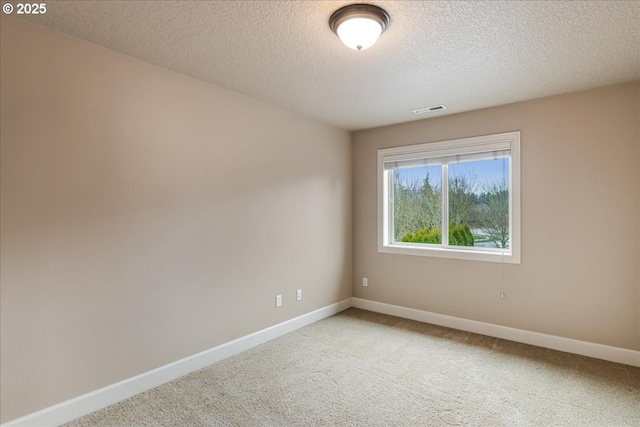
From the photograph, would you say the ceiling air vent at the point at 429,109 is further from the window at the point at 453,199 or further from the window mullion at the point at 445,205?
the window mullion at the point at 445,205

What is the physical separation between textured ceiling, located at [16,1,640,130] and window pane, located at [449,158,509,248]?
834 mm

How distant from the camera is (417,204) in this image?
4.42 m

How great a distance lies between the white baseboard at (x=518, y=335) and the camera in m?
3.03

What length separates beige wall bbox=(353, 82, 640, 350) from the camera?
299cm

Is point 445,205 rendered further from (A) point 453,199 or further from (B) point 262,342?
(B) point 262,342

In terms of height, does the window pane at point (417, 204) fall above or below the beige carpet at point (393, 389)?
above

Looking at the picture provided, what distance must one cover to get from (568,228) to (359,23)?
2.83 meters

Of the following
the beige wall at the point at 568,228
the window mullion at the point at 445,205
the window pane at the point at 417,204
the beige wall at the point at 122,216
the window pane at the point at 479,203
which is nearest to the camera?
the beige wall at the point at 122,216

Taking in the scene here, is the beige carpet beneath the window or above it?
beneath

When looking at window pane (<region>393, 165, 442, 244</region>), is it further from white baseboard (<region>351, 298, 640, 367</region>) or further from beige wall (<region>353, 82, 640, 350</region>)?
white baseboard (<region>351, 298, 640, 367</region>)

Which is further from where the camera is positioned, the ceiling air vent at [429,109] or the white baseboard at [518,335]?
the ceiling air vent at [429,109]

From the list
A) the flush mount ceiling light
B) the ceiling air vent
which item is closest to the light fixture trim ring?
the flush mount ceiling light

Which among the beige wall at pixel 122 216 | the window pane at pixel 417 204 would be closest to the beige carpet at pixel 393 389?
the beige wall at pixel 122 216

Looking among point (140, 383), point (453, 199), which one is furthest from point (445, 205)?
point (140, 383)
